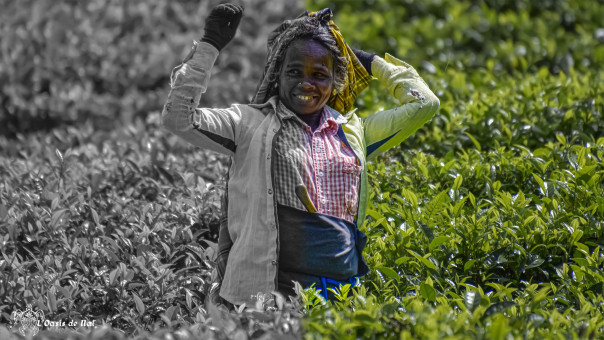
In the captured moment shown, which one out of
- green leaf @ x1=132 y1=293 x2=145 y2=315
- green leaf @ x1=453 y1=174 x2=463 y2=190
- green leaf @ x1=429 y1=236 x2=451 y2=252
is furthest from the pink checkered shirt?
green leaf @ x1=453 y1=174 x2=463 y2=190

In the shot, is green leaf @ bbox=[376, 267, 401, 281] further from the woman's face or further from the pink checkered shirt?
the woman's face

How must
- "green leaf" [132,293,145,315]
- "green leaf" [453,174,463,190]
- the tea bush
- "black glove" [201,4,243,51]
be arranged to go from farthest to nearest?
"green leaf" [453,174,463,190], "green leaf" [132,293,145,315], "black glove" [201,4,243,51], the tea bush

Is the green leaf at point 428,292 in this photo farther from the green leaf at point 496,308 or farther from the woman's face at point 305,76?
the woman's face at point 305,76

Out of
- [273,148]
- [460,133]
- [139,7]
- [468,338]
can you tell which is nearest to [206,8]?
[139,7]

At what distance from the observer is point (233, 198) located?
351 centimetres

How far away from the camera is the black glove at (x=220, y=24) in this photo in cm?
336

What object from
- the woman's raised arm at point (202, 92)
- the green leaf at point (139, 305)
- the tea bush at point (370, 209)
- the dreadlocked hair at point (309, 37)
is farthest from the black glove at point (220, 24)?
the green leaf at point (139, 305)

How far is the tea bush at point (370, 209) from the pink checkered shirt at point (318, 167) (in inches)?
14.8

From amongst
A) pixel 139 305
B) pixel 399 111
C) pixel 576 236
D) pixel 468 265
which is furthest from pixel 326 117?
pixel 576 236

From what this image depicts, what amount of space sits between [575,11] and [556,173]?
4.47 metres

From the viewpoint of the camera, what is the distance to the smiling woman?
11.1ft

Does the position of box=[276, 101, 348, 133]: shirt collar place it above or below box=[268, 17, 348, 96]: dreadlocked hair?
below

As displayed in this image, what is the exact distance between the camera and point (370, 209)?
4543mm

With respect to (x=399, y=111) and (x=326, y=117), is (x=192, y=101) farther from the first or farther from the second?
(x=399, y=111)
